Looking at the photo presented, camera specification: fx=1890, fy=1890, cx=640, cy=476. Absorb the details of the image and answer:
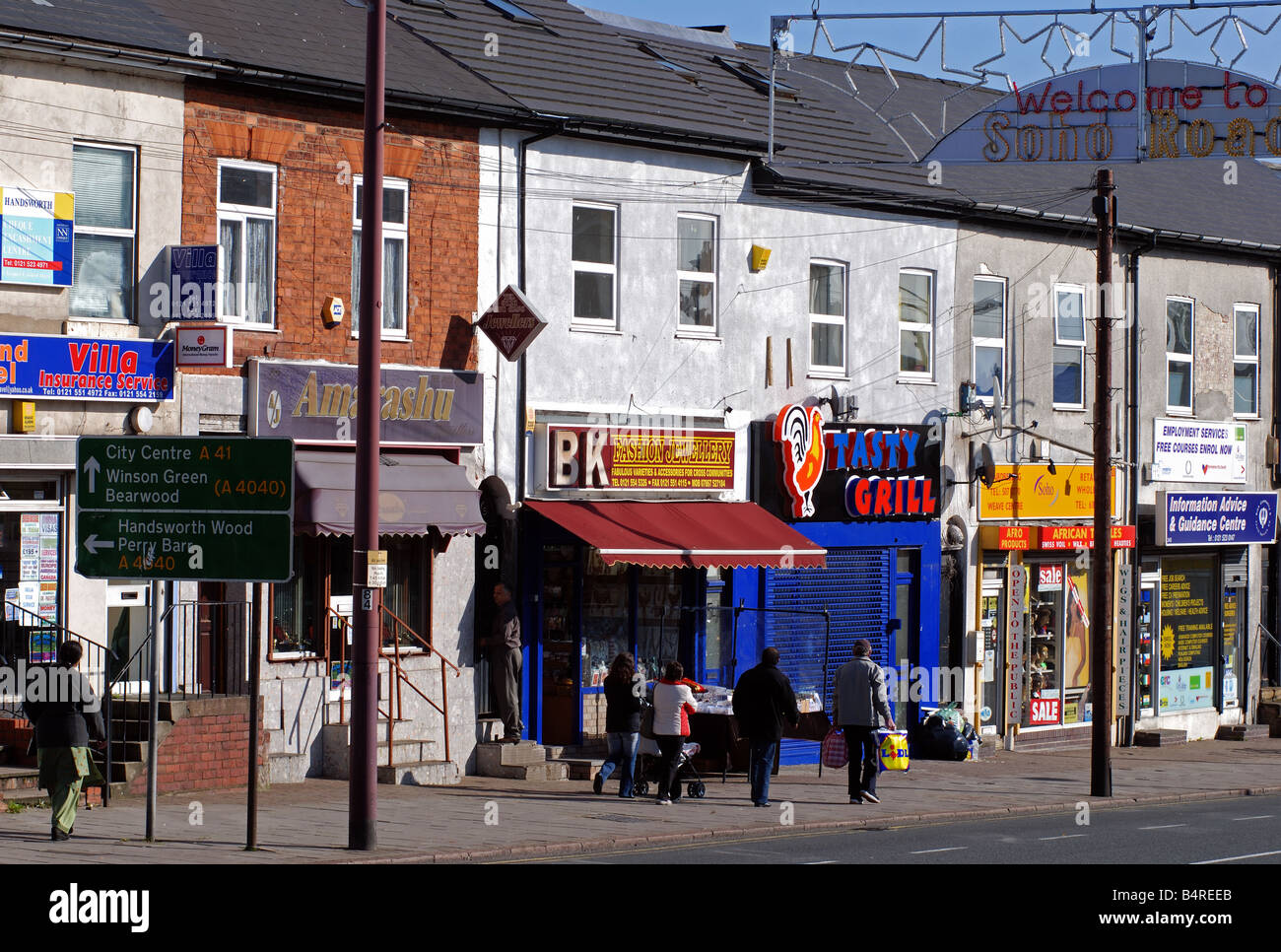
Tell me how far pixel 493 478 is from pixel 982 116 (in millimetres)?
6852

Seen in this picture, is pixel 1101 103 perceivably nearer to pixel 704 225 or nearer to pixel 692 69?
pixel 704 225

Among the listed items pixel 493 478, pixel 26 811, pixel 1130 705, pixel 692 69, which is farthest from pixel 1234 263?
pixel 26 811

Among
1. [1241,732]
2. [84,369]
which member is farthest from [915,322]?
[84,369]

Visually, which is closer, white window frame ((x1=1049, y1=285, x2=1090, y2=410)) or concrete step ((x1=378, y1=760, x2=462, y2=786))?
concrete step ((x1=378, y1=760, x2=462, y2=786))

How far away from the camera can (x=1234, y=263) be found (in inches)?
1270

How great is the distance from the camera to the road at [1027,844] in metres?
15.7

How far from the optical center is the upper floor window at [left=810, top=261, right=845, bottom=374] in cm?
2592

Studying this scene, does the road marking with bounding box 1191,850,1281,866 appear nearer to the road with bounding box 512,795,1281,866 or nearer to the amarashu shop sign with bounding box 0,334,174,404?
the road with bounding box 512,795,1281,866

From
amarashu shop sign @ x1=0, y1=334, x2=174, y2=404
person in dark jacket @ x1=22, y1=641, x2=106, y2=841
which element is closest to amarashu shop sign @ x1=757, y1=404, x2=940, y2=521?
amarashu shop sign @ x1=0, y1=334, x2=174, y2=404

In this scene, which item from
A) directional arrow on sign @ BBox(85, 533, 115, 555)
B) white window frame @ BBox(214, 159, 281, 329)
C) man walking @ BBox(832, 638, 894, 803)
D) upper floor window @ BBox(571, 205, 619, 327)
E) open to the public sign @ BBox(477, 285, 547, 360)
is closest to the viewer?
directional arrow on sign @ BBox(85, 533, 115, 555)

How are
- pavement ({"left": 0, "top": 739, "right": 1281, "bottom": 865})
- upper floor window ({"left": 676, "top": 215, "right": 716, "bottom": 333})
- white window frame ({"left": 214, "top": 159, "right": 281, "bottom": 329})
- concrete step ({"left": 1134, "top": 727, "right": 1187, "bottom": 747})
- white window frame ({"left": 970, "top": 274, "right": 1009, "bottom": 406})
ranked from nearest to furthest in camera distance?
pavement ({"left": 0, "top": 739, "right": 1281, "bottom": 865})
white window frame ({"left": 214, "top": 159, "right": 281, "bottom": 329})
upper floor window ({"left": 676, "top": 215, "right": 716, "bottom": 333})
white window frame ({"left": 970, "top": 274, "right": 1009, "bottom": 406})
concrete step ({"left": 1134, "top": 727, "right": 1187, "bottom": 747})

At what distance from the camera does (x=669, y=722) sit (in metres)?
19.7

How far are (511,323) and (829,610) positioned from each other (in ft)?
22.7

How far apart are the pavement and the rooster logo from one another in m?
3.59
